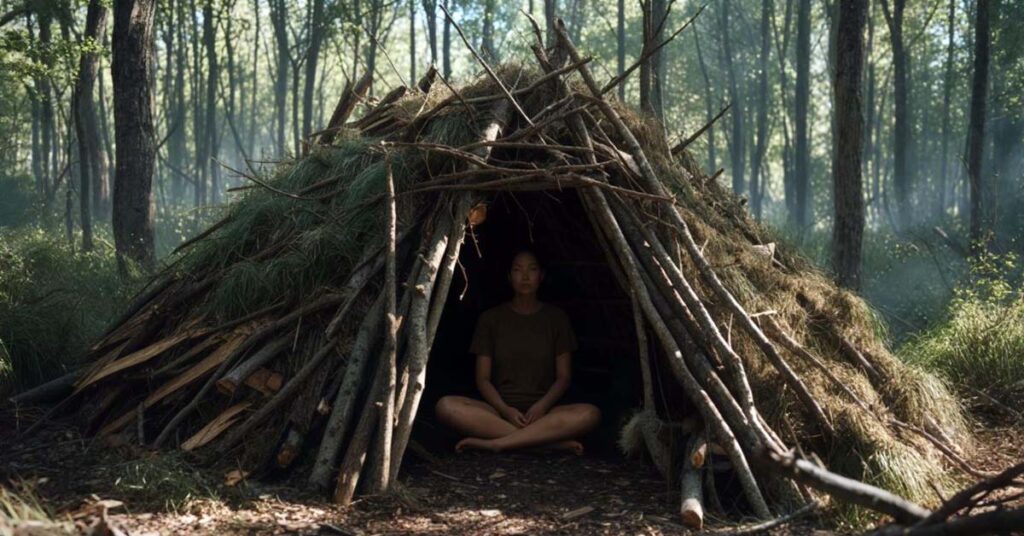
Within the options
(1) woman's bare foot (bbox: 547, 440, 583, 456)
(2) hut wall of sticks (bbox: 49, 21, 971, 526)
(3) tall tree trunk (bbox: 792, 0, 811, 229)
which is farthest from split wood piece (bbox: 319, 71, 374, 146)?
(3) tall tree trunk (bbox: 792, 0, 811, 229)

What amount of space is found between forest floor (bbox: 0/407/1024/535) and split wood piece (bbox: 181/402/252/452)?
15cm

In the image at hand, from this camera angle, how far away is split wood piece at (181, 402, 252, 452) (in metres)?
5.09

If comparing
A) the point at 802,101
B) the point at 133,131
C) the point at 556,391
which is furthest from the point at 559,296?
the point at 802,101

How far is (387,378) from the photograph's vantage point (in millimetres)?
4852

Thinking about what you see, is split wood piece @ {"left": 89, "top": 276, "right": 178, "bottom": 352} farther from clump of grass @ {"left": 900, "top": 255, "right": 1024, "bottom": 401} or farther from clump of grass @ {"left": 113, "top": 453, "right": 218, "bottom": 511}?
clump of grass @ {"left": 900, "top": 255, "right": 1024, "bottom": 401}

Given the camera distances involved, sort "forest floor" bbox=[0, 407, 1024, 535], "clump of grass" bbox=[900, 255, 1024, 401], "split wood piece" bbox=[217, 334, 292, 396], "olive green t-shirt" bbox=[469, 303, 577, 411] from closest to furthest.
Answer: "forest floor" bbox=[0, 407, 1024, 535] → "split wood piece" bbox=[217, 334, 292, 396] → "olive green t-shirt" bbox=[469, 303, 577, 411] → "clump of grass" bbox=[900, 255, 1024, 401]

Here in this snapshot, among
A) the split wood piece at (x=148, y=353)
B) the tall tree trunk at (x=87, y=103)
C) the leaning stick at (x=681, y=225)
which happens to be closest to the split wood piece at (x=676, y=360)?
the leaning stick at (x=681, y=225)

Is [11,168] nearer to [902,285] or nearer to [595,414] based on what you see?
[902,285]

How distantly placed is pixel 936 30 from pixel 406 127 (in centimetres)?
3176

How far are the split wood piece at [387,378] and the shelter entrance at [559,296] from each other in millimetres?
1995

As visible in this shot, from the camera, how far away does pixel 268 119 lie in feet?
167

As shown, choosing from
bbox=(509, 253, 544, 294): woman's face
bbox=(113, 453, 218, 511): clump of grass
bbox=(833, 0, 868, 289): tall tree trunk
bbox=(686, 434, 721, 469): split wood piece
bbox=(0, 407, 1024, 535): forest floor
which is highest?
bbox=(833, 0, 868, 289): tall tree trunk

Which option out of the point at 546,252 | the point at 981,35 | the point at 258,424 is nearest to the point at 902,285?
the point at 981,35

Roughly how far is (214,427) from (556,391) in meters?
2.21
